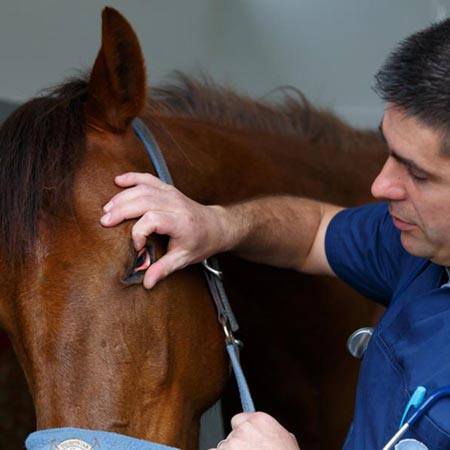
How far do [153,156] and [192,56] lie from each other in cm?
148

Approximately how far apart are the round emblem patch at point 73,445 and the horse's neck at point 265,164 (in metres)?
0.51

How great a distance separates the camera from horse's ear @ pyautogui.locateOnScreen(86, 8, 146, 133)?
143cm

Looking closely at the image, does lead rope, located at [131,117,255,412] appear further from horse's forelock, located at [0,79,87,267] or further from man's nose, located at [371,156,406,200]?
man's nose, located at [371,156,406,200]

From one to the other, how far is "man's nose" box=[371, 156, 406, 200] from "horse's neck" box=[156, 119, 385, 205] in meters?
0.43

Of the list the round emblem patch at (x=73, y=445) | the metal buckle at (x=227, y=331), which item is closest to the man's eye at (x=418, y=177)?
the metal buckle at (x=227, y=331)

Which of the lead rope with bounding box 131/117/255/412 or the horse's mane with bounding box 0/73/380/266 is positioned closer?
the horse's mane with bounding box 0/73/380/266

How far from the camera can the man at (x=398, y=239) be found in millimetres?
1224

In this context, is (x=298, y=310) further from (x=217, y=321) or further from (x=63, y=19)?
(x=63, y=19)

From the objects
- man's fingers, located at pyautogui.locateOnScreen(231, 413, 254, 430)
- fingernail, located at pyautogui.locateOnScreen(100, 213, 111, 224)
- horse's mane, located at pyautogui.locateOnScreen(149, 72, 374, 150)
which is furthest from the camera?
horse's mane, located at pyautogui.locateOnScreen(149, 72, 374, 150)

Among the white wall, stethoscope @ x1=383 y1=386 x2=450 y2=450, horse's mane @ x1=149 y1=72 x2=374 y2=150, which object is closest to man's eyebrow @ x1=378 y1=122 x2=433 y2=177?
stethoscope @ x1=383 y1=386 x2=450 y2=450

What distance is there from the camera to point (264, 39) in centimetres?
306

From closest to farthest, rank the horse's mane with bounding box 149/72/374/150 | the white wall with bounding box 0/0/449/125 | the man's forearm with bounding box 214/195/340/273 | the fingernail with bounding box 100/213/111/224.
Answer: the fingernail with bounding box 100/213/111/224
the man's forearm with bounding box 214/195/340/273
the horse's mane with bounding box 149/72/374/150
the white wall with bounding box 0/0/449/125

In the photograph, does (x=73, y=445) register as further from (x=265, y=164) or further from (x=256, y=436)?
(x=265, y=164)

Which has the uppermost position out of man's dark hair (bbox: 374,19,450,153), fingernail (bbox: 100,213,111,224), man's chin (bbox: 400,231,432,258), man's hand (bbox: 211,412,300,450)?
man's dark hair (bbox: 374,19,450,153)
